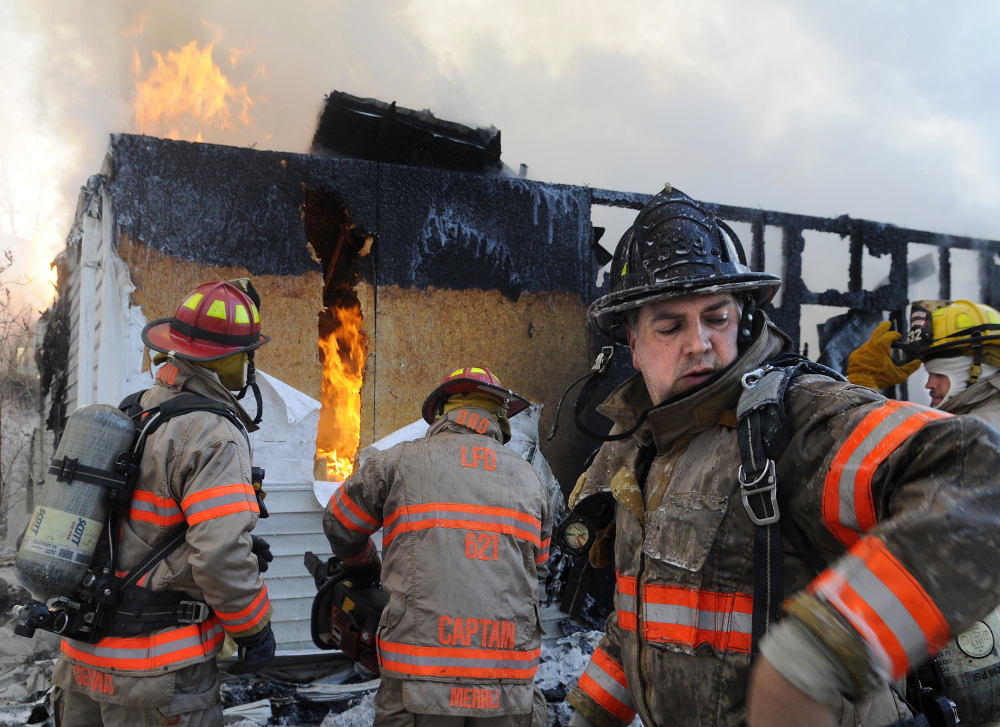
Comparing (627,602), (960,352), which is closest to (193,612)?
(627,602)

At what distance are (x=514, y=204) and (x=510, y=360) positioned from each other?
147 centimetres

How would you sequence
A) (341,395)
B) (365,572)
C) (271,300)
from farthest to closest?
(341,395) → (271,300) → (365,572)

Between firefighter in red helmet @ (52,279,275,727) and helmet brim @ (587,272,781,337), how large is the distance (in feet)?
6.24

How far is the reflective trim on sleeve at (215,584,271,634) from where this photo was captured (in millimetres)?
2795

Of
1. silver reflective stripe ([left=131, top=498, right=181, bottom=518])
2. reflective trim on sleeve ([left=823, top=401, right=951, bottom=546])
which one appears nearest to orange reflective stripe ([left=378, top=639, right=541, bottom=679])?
silver reflective stripe ([left=131, top=498, right=181, bottom=518])

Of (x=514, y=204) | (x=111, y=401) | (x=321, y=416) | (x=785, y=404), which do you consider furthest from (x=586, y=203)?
(x=785, y=404)

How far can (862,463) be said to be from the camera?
1205 millimetres

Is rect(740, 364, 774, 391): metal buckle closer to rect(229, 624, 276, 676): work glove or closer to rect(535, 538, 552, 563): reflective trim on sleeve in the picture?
rect(535, 538, 552, 563): reflective trim on sleeve

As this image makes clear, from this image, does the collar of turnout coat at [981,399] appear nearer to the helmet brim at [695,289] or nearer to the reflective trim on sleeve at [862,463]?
the helmet brim at [695,289]

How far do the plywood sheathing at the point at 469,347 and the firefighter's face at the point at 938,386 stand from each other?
9.34 feet

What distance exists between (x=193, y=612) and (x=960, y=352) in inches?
168

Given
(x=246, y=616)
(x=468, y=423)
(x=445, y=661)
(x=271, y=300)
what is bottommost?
(x=445, y=661)

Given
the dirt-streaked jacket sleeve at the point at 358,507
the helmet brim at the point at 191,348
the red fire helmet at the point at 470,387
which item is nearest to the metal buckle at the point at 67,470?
the helmet brim at the point at 191,348

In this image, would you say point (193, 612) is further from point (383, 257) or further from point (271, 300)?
point (383, 257)
